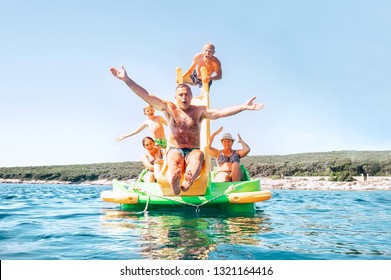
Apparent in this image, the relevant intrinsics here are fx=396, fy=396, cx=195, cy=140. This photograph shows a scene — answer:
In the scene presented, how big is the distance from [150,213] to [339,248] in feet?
10.1

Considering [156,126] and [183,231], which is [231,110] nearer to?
[183,231]

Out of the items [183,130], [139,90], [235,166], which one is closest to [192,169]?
[183,130]

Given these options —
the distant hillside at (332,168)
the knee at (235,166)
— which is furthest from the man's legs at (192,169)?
the distant hillside at (332,168)

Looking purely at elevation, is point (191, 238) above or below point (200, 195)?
below

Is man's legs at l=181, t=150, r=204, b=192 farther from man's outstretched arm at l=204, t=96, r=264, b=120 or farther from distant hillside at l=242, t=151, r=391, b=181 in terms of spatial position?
distant hillside at l=242, t=151, r=391, b=181

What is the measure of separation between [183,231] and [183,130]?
5.45 feet

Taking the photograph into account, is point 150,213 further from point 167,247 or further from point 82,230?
point 167,247

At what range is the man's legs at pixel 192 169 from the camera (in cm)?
525

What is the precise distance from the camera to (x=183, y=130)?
5523 millimetres

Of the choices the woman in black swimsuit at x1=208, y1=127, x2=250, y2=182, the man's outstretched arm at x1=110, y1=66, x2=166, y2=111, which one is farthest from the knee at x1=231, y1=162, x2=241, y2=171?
the man's outstretched arm at x1=110, y1=66, x2=166, y2=111

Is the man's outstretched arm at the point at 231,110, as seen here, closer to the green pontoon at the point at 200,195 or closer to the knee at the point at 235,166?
the green pontoon at the point at 200,195

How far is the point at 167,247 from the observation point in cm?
348
